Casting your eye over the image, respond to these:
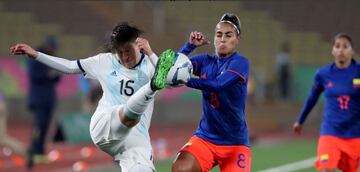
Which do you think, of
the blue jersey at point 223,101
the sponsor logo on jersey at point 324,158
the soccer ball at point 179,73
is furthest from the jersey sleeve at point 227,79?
the sponsor logo on jersey at point 324,158

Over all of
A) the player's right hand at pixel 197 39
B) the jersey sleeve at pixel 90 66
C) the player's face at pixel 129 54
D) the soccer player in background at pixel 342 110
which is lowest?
the soccer player in background at pixel 342 110

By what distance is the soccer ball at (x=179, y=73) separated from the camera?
725 centimetres

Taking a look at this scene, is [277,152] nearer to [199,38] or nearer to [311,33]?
[311,33]

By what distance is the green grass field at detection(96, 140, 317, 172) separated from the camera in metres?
15.6

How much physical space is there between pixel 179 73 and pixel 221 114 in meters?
1.37

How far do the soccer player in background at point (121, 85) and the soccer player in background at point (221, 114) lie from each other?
18.3 inches

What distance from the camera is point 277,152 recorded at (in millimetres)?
18875

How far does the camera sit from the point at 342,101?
1042 centimetres

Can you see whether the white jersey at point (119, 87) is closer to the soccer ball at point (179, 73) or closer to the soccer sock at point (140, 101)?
the soccer sock at point (140, 101)

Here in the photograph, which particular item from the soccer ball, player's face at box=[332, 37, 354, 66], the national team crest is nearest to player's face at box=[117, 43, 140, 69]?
the soccer ball

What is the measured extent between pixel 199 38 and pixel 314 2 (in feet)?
61.6

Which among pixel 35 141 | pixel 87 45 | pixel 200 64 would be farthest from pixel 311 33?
pixel 200 64

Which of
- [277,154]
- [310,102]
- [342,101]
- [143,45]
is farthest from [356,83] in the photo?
[277,154]

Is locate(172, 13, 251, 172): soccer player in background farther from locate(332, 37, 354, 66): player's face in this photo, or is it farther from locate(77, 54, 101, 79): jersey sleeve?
locate(332, 37, 354, 66): player's face
